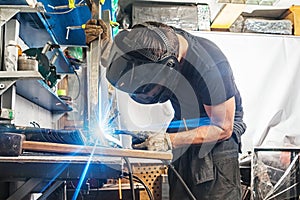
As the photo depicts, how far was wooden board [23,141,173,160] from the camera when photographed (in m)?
0.90

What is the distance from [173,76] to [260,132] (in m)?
1.99

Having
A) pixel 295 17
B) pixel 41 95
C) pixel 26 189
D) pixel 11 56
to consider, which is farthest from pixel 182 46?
pixel 295 17

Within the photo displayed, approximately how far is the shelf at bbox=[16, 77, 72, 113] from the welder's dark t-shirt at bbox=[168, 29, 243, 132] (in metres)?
0.64

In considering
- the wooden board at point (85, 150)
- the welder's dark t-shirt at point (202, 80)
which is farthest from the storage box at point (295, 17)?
the wooden board at point (85, 150)

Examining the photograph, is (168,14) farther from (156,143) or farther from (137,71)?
(156,143)

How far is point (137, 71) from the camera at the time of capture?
59.8 inches

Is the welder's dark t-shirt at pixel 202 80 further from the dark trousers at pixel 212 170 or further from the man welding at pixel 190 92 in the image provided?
the dark trousers at pixel 212 170

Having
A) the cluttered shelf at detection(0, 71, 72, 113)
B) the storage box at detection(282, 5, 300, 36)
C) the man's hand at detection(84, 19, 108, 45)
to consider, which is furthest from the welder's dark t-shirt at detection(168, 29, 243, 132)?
the storage box at detection(282, 5, 300, 36)

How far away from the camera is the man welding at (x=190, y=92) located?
1.48 metres

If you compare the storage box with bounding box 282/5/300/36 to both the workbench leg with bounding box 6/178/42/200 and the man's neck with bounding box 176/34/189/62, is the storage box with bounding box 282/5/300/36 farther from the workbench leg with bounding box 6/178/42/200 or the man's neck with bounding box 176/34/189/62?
the workbench leg with bounding box 6/178/42/200

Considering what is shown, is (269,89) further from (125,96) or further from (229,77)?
(229,77)

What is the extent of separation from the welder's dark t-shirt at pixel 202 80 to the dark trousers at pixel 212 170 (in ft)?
0.50

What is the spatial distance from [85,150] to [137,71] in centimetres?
56

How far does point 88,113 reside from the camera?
1.35 meters
